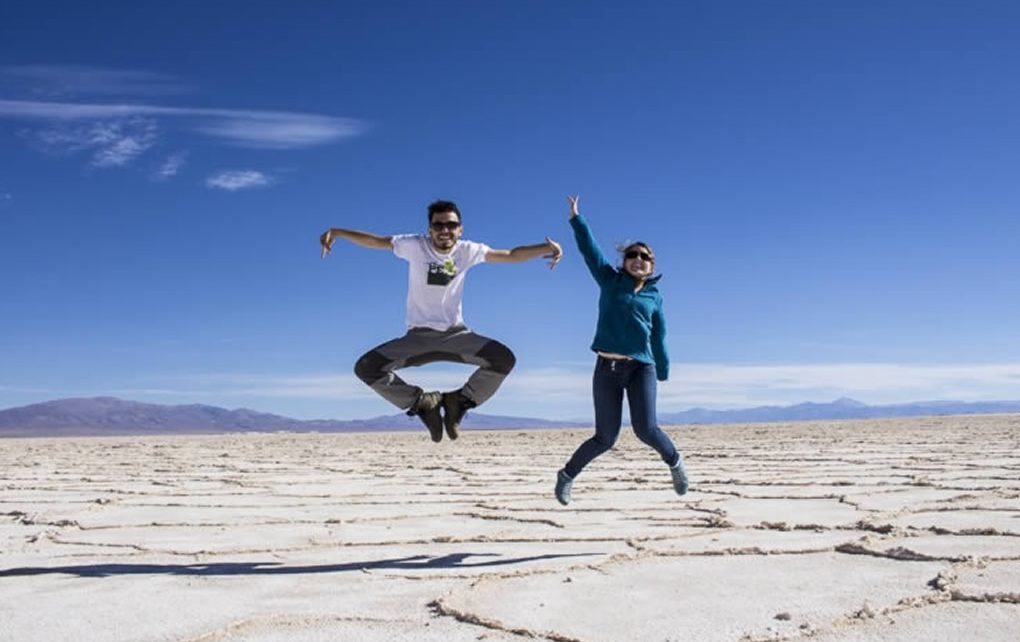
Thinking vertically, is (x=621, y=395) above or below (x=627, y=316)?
below

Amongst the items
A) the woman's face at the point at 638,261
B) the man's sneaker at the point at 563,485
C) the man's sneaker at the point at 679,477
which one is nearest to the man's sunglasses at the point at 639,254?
Result: the woman's face at the point at 638,261

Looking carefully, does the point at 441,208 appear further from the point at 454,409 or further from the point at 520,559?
the point at 520,559

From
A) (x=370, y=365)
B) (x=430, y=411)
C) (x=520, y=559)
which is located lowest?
(x=520, y=559)

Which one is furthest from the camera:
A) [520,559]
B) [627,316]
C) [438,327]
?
[438,327]

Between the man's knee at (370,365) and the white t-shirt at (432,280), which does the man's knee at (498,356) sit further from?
the man's knee at (370,365)

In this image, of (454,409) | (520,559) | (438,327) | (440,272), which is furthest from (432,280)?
(520,559)

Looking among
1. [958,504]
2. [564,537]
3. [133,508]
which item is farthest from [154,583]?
[958,504]

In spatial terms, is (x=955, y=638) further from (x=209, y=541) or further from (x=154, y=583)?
(x=209, y=541)

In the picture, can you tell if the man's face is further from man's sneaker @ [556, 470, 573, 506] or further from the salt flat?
the salt flat

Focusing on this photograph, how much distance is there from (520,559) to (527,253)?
1.50 meters

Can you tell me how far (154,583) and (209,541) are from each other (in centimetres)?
108

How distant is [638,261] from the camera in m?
4.54

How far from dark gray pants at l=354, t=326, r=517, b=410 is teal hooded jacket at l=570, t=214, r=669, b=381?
1.66 feet

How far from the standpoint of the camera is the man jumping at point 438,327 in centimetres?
468
